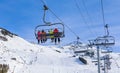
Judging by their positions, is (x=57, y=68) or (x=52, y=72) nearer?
(x=52, y=72)

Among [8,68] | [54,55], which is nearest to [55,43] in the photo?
[8,68]

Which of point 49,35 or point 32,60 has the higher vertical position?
point 32,60

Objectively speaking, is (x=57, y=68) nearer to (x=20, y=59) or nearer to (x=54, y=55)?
(x=20, y=59)

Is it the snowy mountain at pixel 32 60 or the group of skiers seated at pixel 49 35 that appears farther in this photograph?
the snowy mountain at pixel 32 60

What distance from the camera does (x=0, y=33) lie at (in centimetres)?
11519

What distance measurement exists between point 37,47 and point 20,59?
3042 cm

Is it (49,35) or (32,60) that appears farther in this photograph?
(32,60)

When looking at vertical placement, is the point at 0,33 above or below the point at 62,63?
above

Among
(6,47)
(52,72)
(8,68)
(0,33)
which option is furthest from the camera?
(0,33)

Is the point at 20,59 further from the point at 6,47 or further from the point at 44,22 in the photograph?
the point at 44,22

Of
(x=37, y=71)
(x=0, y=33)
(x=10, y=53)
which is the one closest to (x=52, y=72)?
(x=37, y=71)

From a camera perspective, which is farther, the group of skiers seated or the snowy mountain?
the snowy mountain

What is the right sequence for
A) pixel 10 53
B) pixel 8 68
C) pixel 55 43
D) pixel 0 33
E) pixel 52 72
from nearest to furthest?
pixel 55 43, pixel 8 68, pixel 52 72, pixel 10 53, pixel 0 33

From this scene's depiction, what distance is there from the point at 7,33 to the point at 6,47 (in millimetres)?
14987
